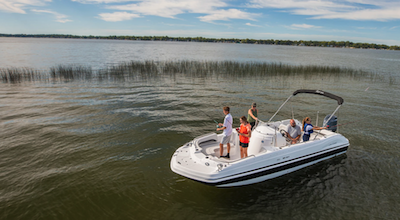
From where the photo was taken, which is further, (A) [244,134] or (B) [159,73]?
(B) [159,73]

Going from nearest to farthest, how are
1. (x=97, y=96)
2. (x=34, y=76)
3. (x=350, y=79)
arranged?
(x=97, y=96) < (x=34, y=76) < (x=350, y=79)

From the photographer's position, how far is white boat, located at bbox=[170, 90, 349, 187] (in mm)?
6312

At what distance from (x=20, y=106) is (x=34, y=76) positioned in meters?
11.0

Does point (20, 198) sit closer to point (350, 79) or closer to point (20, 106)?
point (20, 106)

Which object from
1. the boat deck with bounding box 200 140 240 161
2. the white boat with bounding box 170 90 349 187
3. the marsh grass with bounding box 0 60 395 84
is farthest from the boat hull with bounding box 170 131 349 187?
the marsh grass with bounding box 0 60 395 84

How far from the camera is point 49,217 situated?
5.84m

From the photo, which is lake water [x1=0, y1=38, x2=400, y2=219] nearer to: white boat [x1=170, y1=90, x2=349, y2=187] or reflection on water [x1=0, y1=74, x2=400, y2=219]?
reflection on water [x1=0, y1=74, x2=400, y2=219]

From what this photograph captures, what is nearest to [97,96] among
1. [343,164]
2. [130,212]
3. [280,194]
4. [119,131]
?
[119,131]

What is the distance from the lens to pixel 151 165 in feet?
26.7

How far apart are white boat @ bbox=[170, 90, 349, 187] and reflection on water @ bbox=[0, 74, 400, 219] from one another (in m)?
0.46

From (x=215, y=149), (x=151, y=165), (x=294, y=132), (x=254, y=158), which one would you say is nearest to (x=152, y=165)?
(x=151, y=165)

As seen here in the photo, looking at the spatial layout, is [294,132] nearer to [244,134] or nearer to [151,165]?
[244,134]

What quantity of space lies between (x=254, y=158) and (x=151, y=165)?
12.6 ft

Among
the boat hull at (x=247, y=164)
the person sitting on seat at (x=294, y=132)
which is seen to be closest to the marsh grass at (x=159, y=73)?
the person sitting on seat at (x=294, y=132)
